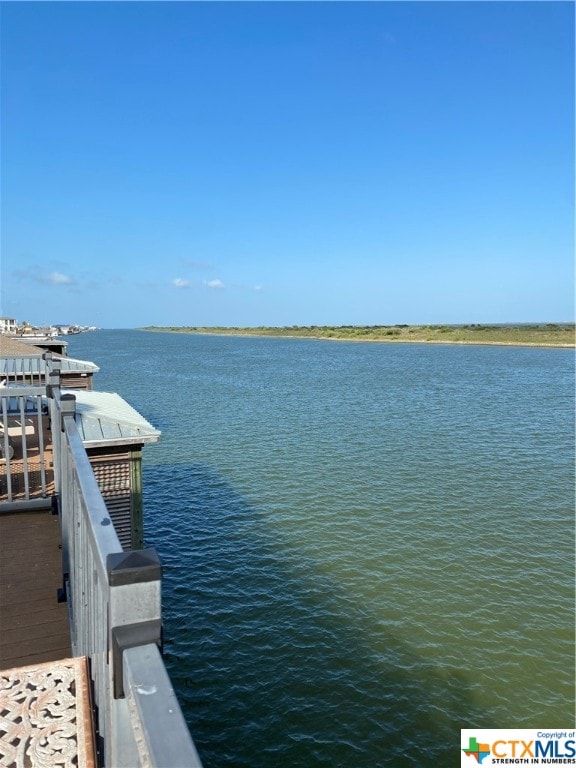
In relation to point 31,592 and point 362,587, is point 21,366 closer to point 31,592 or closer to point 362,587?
point 362,587

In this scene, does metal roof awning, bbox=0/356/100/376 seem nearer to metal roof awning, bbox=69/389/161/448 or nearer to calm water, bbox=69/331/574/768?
metal roof awning, bbox=69/389/161/448

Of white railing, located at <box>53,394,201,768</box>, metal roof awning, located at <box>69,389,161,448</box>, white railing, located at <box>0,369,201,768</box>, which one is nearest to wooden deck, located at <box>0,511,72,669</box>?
white railing, located at <box>0,369,201,768</box>

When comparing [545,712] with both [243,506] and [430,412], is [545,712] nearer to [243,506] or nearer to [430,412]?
[243,506]

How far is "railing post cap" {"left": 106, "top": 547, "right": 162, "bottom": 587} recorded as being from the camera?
5.31 ft

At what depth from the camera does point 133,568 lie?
5.38ft

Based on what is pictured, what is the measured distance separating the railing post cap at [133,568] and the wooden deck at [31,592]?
2.82 m

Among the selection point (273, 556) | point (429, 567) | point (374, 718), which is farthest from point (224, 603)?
point (429, 567)

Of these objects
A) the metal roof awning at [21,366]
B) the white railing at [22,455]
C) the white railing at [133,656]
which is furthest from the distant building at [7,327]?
the white railing at [133,656]

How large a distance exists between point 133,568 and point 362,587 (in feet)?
35.5

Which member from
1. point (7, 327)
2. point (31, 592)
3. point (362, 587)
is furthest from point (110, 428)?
point (7, 327)

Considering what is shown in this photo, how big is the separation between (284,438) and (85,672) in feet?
71.6

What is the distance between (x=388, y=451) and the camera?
2253cm

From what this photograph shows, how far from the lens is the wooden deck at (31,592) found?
12.8ft

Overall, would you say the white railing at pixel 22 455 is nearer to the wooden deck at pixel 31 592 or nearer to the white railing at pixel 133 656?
the wooden deck at pixel 31 592
